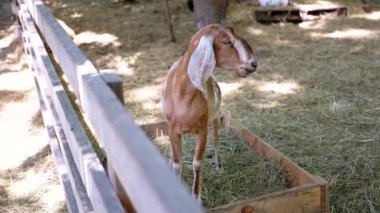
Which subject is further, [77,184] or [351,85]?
[351,85]

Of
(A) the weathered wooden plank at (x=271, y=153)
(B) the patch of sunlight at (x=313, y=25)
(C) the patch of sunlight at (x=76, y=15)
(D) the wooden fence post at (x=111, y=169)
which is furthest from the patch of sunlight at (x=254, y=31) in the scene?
(D) the wooden fence post at (x=111, y=169)

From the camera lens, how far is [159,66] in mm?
6570

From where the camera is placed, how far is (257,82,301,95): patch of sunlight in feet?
17.7

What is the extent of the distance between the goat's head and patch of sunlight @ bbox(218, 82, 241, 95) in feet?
9.70

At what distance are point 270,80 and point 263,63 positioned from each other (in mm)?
696

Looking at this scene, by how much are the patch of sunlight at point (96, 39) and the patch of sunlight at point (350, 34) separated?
3.15 metres

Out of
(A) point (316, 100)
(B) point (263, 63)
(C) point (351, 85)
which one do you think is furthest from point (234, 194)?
(B) point (263, 63)

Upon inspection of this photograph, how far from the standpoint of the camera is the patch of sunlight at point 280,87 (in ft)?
17.7

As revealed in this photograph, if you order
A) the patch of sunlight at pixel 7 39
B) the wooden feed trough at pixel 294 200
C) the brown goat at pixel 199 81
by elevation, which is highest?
the brown goat at pixel 199 81

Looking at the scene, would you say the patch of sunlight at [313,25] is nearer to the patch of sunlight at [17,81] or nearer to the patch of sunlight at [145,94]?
the patch of sunlight at [145,94]

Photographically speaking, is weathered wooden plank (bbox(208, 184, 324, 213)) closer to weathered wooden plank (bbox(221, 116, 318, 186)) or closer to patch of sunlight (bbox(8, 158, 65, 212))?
weathered wooden plank (bbox(221, 116, 318, 186))

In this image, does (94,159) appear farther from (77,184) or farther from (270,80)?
(270,80)

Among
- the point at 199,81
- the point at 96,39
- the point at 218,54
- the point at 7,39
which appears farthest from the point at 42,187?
the point at 7,39

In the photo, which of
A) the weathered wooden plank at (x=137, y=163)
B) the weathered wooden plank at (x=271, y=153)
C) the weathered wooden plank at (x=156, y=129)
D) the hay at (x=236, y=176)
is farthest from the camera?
the weathered wooden plank at (x=156, y=129)
